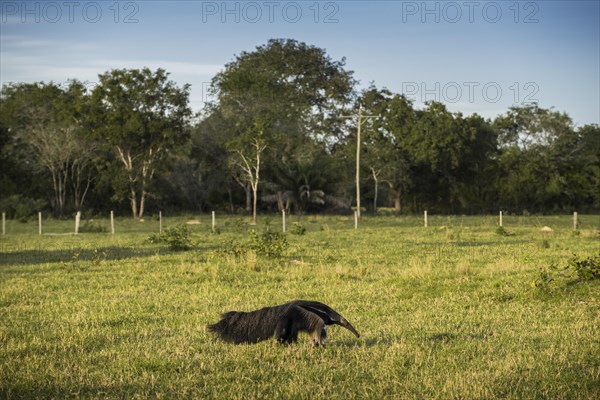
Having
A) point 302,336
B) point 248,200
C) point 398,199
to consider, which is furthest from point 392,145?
point 302,336

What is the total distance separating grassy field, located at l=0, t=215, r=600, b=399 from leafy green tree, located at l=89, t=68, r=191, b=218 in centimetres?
2898

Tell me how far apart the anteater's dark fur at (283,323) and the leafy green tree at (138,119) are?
1645 inches

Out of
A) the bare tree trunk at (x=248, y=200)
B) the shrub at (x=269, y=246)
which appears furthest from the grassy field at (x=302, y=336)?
the bare tree trunk at (x=248, y=200)

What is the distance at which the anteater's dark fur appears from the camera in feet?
26.9

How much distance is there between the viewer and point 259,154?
46.6 m

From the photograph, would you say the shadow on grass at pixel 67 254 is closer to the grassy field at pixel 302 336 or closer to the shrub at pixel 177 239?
the grassy field at pixel 302 336

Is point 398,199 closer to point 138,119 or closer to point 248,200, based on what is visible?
point 248,200

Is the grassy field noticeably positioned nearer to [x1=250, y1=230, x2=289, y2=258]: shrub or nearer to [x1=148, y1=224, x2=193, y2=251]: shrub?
[x1=250, y1=230, x2=289, y2=258]: shrub

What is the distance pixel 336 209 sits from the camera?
53.1 metres

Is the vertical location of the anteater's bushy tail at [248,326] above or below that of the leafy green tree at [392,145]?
below

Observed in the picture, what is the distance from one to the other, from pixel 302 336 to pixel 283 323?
1.06 m

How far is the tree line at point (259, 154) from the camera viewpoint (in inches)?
1967

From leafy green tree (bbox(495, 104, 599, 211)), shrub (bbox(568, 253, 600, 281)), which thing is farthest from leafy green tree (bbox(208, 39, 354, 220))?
shrub (bbox(568, 253, 600, 281))

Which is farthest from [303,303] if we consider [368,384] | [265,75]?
[265,75]
